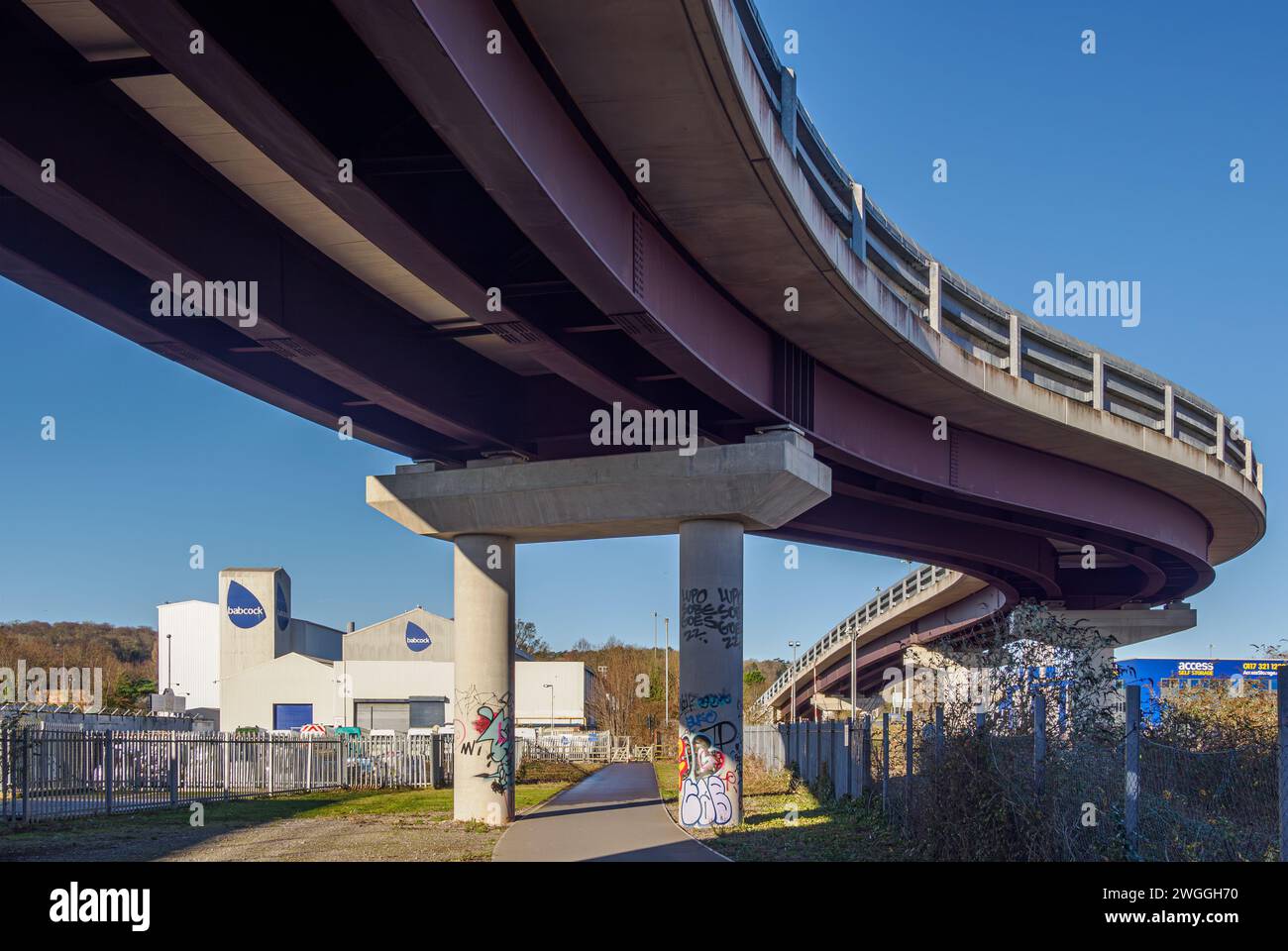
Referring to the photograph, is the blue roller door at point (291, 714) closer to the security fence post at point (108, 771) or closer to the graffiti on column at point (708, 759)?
the security fence post at point (108, 771)

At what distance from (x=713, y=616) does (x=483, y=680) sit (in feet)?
15.6

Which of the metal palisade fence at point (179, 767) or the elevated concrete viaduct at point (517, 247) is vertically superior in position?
the elevated concrete viaduct at point (517, 247)

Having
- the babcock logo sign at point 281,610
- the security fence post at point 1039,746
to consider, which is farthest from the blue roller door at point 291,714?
the security fence post at point 1039,746

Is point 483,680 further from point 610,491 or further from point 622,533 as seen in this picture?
point 610,491

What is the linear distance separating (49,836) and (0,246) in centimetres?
1159

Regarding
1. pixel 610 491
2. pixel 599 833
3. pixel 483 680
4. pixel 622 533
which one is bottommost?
pixel 599 833

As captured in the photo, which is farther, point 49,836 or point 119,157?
point 49,836

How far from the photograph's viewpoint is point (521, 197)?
1213cm

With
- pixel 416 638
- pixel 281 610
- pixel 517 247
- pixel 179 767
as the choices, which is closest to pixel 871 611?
pixel 416 638

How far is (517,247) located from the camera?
50.4ft

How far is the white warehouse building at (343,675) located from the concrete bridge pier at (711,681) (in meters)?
41.7

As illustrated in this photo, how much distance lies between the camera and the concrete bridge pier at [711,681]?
2241cm

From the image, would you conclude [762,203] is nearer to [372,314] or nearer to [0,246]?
[372,314]
